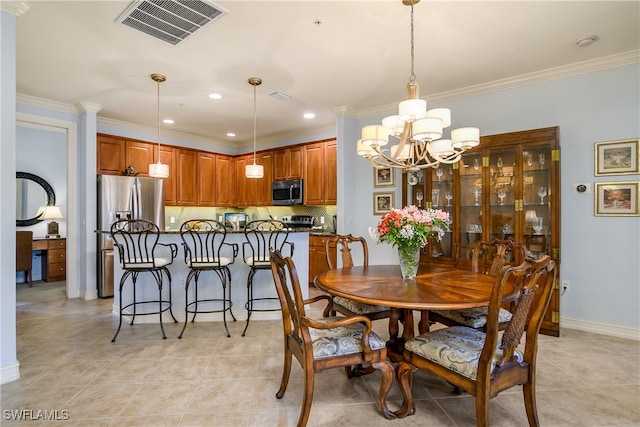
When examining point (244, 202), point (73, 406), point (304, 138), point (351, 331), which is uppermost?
point (304, 138)

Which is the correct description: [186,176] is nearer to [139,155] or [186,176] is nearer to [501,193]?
[139,155]

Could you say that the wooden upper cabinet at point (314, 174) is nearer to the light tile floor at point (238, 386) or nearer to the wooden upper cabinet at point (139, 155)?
the wooden upper cabinet at point (139, 155)

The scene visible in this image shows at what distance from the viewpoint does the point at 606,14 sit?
8.21ft

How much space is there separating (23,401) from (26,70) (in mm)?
3193

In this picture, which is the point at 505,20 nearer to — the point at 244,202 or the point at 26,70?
the point at 26,70

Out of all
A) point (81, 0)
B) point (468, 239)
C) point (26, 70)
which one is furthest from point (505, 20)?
point (26, 70)

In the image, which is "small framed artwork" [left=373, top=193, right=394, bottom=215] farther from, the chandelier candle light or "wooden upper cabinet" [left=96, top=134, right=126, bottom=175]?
"wooden upper cabinet" [left=96, top=134, right=126, bottom=175]

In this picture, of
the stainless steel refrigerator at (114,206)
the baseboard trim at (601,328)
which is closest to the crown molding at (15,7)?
the stainless steel refrigerator at (114,206)

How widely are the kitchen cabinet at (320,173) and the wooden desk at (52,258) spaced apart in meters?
4.50

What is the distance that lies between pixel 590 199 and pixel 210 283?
4.10m

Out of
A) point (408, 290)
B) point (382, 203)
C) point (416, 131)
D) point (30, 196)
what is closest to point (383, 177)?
point (382, 203)

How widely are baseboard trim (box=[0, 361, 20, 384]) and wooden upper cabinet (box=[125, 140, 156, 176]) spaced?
11.8 feet

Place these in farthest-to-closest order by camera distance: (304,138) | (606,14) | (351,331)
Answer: (304,138)
(606,14)
(351,331)

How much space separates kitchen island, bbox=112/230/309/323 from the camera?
12.2 ft
